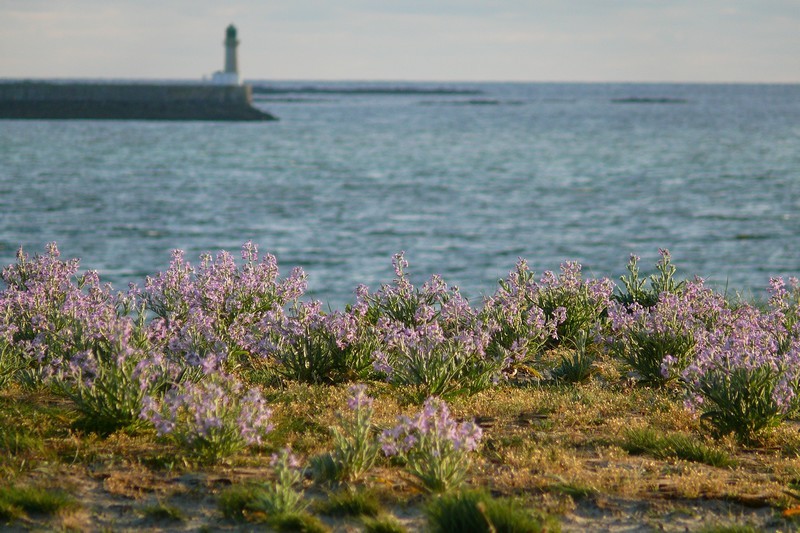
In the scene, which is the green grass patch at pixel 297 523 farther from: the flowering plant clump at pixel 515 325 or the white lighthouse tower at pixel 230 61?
the white lighthouse tower at pixel 230 61

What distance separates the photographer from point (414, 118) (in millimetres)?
116312

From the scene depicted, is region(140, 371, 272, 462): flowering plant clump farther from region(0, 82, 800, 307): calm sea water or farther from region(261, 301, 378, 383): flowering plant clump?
region(0, 82, 800, 307): calm sea water

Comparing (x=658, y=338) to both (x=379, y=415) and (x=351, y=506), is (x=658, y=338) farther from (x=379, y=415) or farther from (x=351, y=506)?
(x=351, y=506)

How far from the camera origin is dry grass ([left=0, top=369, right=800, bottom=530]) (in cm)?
451

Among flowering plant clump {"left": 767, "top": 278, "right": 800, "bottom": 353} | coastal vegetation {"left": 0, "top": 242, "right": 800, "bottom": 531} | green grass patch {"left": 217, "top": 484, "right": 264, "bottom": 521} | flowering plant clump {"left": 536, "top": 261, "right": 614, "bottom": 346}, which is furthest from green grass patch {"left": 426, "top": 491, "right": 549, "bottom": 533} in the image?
flowering plant clump {"left": 536, "top": 261, "right": 614, "bottom": 346}

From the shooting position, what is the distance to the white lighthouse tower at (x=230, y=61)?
81312mm

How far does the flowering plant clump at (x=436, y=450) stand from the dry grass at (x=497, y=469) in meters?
0.13

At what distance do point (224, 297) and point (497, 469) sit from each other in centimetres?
361

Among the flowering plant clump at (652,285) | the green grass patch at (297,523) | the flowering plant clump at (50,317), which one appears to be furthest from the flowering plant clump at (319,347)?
the flowering plant clump at (652,285)

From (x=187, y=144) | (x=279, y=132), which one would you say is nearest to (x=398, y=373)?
(x=187, y=144)

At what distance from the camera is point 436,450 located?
4633mm

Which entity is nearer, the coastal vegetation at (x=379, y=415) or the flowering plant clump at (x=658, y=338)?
the coastal vegetation at (x=379, y=415)

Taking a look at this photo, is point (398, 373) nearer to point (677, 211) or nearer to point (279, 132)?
point (677, 211)

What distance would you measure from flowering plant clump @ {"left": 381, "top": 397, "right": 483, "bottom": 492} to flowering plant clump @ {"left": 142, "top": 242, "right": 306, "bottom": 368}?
2538mm
